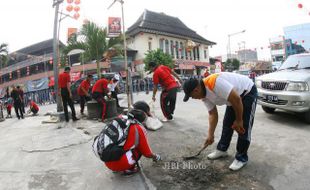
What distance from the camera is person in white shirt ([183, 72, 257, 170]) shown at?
2.64 meters

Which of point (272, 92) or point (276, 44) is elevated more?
point (276, 44)

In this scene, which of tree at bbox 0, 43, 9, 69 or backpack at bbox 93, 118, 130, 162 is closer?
backpack at bbox 93, 118, 130, 162

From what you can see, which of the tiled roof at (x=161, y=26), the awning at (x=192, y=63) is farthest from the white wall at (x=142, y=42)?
the awning at (x=192, y=63)

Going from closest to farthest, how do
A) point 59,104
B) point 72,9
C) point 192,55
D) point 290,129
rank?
point 290,129, point 59,104, point 72,9, point 192,55

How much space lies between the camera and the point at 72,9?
359 inches

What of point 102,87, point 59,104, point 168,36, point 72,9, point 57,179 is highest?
point 168,36

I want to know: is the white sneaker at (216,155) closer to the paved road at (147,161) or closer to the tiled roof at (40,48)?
the paved road at (147,161)

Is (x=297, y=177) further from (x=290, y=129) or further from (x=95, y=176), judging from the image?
(x=95, y=176)

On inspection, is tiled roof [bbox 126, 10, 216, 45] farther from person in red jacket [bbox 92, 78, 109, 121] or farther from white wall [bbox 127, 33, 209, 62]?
person in red jacket [bbox 92, 78, 109, 121]

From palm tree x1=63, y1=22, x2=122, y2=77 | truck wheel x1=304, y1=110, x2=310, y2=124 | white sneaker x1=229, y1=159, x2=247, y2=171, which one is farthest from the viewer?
palm tree x1=63, y1=22, x2=122, y2=77

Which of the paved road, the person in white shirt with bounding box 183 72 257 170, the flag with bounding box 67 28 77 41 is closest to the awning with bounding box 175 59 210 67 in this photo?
the flag with bounding box 67 28 77 41

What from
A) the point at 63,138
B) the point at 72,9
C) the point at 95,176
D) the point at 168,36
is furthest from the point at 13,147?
the point at 168,36

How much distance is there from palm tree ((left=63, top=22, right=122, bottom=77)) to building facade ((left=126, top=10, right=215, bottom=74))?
11797 mm

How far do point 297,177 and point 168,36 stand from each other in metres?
28.1
